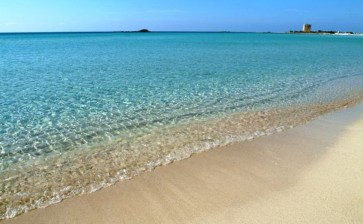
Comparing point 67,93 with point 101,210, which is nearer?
point 101,210

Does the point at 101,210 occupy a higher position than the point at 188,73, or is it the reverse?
the point at 188,73

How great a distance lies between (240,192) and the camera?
5.25 meters

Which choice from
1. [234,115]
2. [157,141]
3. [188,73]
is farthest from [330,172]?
[188,73]

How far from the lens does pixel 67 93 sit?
44.8 ft

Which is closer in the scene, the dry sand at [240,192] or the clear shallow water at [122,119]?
the dry sand at [240,192]

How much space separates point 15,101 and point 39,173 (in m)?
7.11

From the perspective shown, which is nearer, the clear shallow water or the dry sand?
the dry sand

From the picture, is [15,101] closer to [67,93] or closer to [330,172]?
[67,93]

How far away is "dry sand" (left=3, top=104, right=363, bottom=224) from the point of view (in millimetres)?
4594

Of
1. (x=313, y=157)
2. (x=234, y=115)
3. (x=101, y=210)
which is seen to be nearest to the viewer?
(x=101, y=210)

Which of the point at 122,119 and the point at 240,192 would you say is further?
the point at 122,119

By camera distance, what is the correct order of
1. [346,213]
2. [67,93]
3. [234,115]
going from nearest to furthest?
[346,213]
[234,115]
[67,93]

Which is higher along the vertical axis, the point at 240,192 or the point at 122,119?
the point at 122,119

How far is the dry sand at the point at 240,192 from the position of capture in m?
4.59
